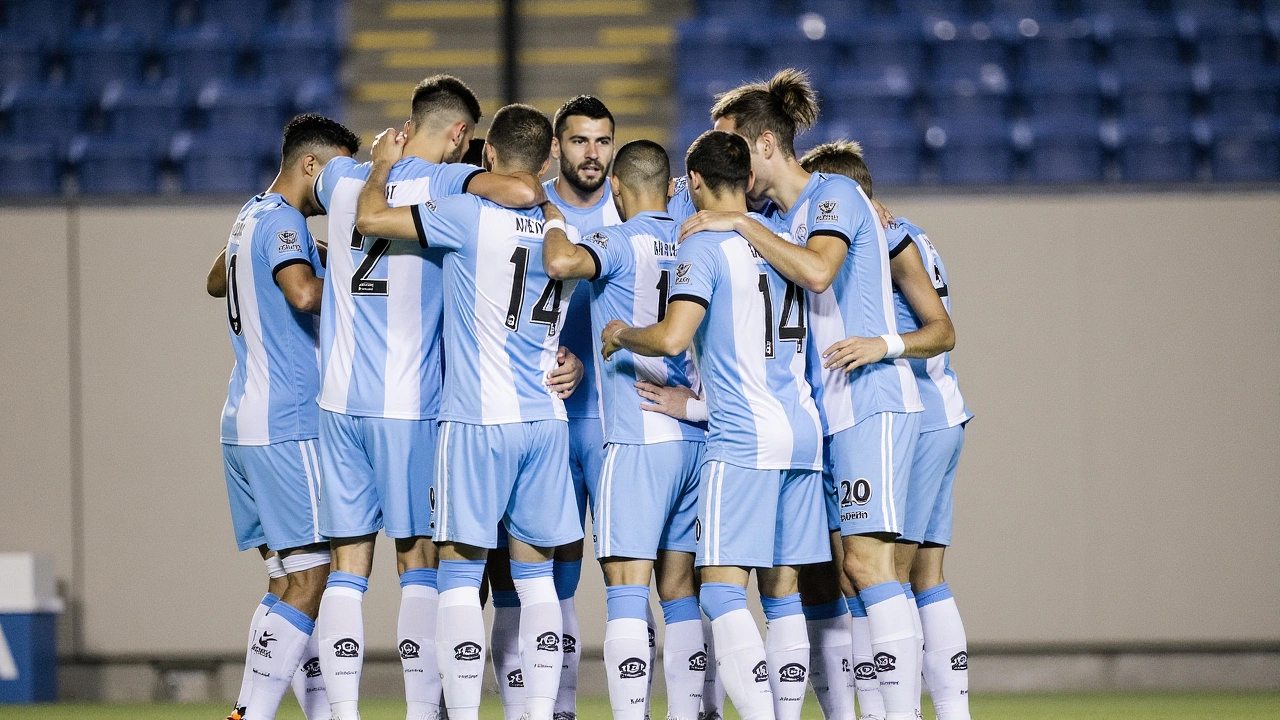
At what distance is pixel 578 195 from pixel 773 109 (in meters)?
0.91

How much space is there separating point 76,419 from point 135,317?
67 centimetres

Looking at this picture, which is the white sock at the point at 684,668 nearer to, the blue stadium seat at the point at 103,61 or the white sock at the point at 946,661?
the white sock at the point at 946,661

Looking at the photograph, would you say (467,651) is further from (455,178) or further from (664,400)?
(455,178)

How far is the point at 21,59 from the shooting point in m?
10.9

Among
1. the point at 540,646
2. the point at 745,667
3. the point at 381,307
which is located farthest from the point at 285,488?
the point at 745,667

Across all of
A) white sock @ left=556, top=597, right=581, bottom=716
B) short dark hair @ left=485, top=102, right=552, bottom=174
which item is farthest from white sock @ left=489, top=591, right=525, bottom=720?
short dark hair @ left=485, top=102, right=552, bottom=174

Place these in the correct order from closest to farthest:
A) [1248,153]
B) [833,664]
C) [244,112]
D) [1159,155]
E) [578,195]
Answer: [833,664]
[578,195]
[1248,153]
[1159,155]
[244,112]

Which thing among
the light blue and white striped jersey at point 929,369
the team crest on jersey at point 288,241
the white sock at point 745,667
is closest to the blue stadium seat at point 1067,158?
the light blue and white striped jersey at point 929,369

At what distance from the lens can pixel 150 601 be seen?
7730 mm

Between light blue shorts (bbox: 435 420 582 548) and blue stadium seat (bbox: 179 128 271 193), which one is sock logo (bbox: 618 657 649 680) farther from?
blue stadium seat (bbox: 179 128 271 193)

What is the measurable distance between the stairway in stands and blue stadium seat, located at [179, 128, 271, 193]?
1065mm

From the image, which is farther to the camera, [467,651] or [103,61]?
[103,61]

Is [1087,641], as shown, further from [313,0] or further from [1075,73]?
[313,0]

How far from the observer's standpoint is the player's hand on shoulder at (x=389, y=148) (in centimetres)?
491
